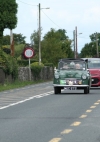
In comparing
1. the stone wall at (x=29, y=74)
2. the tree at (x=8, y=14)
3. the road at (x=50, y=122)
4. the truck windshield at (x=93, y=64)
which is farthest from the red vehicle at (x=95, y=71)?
the tree at (x=8, y=14)

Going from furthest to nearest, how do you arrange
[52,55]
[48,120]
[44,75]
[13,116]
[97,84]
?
[52,55]
[44,75]
[97,84]
[13,116]
[48,120]

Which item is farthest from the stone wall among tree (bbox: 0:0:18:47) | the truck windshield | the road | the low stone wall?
the road

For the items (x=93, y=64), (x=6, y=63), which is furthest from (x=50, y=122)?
(x=6, y=63)

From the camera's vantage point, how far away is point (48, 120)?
57.4ft

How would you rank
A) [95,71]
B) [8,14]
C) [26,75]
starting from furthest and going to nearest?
1. [8,14]
2. [26,75]
3. [95,71]

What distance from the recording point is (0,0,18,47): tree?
57500 millimetres

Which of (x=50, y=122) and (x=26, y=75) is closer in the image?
(x=50, y=122)

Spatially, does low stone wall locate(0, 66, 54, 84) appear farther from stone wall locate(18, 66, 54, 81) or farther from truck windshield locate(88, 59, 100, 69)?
truck windshield locate(88, 59, 100, 69)

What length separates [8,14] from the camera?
5809cm

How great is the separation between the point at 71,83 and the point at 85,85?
0.69 m

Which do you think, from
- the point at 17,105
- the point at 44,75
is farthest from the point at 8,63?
the point at 17,105

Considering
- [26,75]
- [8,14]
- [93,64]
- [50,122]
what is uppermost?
[8,14]

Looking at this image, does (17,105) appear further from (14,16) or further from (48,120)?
(14,16)

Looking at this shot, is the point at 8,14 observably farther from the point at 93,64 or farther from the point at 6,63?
the point at 93,64
